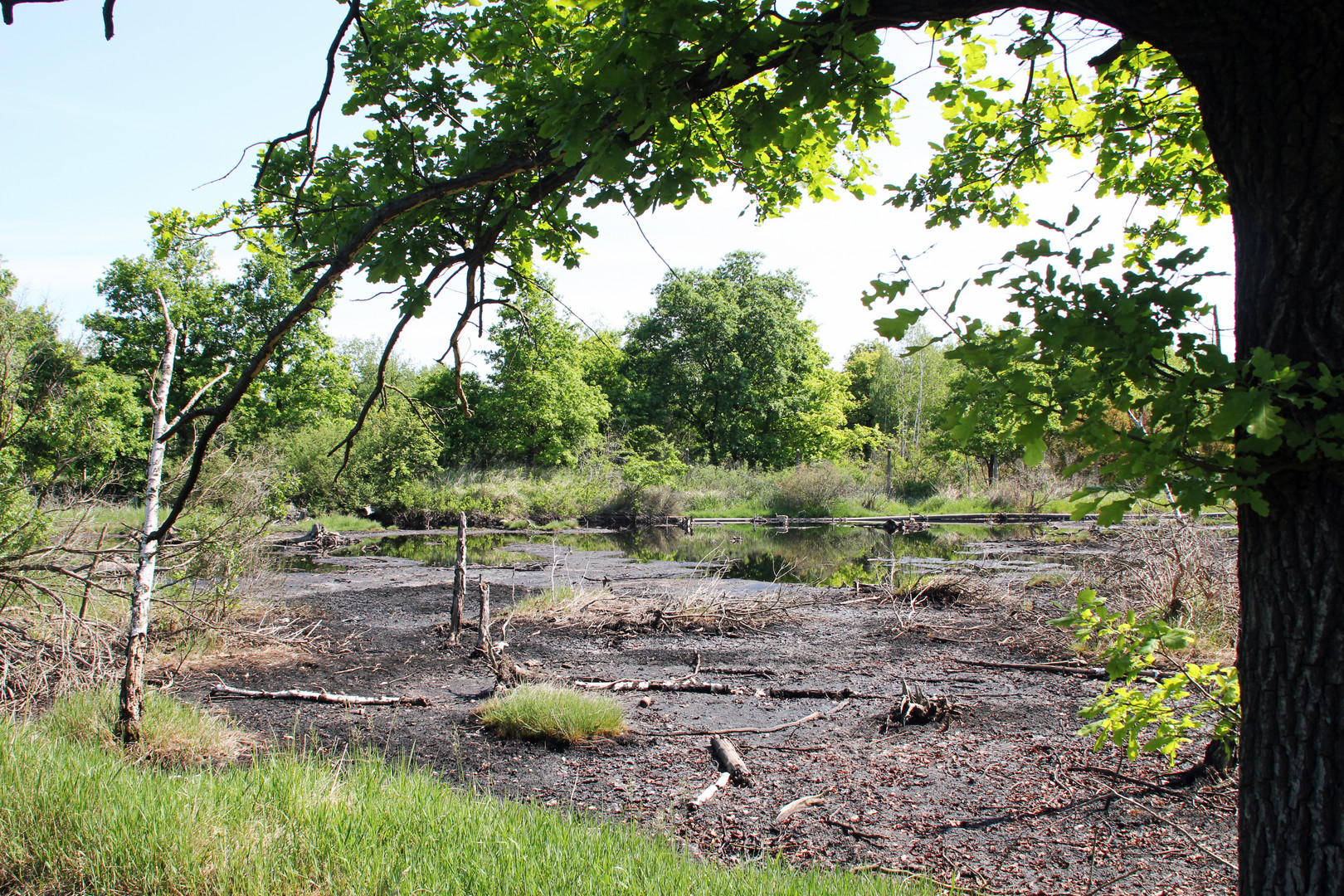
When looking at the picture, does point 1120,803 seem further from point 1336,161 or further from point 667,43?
point 667,43

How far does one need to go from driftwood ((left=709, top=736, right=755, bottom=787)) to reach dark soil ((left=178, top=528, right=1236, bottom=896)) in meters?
0.09

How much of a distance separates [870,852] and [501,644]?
565cm

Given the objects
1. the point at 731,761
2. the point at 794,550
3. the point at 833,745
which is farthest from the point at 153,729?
the point at 794,550

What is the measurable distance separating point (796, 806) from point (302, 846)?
2784mm

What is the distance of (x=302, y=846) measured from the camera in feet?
11.7

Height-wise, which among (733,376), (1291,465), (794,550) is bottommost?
(794,550)

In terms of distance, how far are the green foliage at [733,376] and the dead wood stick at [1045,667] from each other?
35.1 m

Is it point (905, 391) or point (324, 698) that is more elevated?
point (905, 391)

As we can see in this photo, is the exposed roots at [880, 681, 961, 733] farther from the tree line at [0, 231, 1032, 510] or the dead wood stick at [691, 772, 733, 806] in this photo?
the tree line at [0, 231, 1032, 510]

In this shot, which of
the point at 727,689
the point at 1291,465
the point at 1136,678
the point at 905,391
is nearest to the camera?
the point at 1291,465

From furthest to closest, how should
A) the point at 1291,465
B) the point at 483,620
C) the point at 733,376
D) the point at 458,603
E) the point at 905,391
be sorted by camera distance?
the point at 905,391
the point at 733,376
the point at 458,603
the point at 483,620
the point at 1291,465

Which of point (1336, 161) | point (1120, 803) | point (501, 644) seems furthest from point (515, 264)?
point (501, 644)

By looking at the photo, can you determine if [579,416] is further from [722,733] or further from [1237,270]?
[1237,270]

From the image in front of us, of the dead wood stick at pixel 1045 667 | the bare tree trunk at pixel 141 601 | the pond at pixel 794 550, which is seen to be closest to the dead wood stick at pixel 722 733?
the dead wood stick at pixel 1045 667
